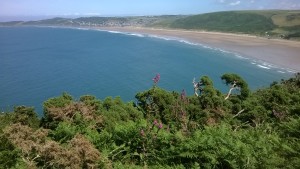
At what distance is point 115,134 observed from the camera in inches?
433

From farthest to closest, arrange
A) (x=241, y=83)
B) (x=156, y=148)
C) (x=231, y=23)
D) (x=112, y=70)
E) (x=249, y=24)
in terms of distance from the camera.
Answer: (x=231, y=23)
(x=249, y=24)
(x=112, y=70)
(x=241, y=83)
(x=156, y=148)

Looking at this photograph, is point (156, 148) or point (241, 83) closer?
point (156, 148)

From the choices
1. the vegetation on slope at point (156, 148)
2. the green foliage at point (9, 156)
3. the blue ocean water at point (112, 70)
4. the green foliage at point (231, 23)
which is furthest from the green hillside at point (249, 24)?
the green foliage at point (9, 156)

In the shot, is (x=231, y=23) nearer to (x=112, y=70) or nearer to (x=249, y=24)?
(x=249, y=24)

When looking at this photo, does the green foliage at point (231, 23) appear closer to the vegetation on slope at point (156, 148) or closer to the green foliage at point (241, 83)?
the green foliage at point (241, 83)

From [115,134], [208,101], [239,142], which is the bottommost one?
[208,101]

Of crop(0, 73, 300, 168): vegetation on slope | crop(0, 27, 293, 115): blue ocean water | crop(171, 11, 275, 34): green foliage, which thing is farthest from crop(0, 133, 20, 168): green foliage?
crop(171, 11, 275, 34): green foliage

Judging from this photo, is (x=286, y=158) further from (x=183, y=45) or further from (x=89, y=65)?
(x=183, y=45)

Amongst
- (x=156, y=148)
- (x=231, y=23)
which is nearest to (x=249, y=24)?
(x=231, y=23)

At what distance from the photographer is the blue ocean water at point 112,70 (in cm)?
5019

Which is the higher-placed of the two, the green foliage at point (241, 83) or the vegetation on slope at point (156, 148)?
the vegetation on slope at point (156, 148)

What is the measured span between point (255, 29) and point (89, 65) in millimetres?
91399

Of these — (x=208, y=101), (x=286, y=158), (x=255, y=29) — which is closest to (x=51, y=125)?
(x=208, y=101)

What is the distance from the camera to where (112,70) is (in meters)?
65.7
